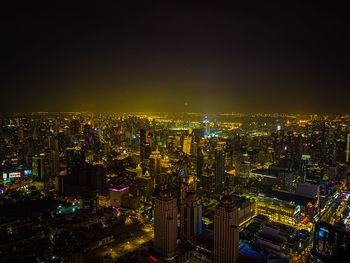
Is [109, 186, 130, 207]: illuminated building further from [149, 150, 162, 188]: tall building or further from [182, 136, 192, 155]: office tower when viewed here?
[182, 136, 192, 155]: office tower

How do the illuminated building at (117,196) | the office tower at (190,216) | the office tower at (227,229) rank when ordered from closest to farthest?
1. the office tower at (227,229)
2. the office tower at (190,216)
3. the illuminated building at (117,196)

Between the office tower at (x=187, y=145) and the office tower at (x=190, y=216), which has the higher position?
the office tower at (x=187, y=145)

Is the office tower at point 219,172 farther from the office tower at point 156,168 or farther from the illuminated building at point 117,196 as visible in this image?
the illuminated building at point 117,196

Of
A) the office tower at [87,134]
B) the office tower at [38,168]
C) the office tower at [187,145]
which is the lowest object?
the office tower at [38,168]

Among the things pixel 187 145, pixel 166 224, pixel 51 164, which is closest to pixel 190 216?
pixel 166 224

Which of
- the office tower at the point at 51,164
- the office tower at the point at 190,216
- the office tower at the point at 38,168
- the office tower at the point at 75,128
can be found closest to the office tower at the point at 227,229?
the office tower at the point at 190,216

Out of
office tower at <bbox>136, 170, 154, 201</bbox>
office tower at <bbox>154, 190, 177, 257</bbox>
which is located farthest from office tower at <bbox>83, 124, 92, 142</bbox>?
office tower at <bbox>154, 190, 177, 257</bbox>

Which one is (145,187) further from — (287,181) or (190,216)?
(287,181)
